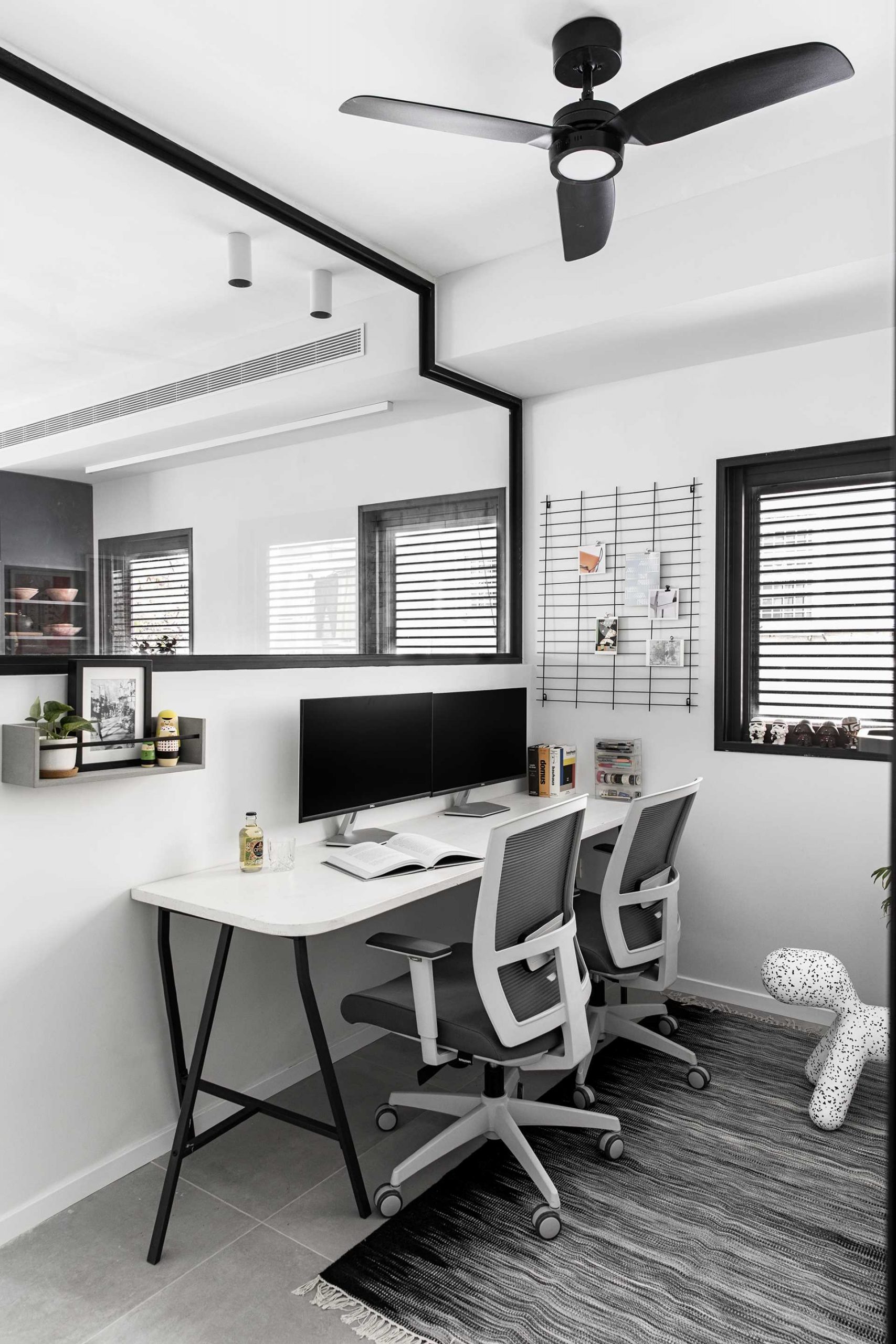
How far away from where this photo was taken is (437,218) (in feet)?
9.73

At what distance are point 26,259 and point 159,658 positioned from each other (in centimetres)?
105

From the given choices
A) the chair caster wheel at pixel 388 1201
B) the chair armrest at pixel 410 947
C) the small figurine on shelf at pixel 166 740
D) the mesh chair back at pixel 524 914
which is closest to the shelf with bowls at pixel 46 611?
the small figurine on shelf at pixel 166 740

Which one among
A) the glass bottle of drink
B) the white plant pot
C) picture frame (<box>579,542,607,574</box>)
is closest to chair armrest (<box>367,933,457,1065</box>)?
the glass bottle of drink

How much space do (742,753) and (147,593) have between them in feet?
7.40

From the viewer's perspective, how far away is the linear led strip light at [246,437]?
92.8 inches

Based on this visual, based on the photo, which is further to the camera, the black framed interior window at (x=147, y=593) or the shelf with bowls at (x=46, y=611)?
the black framed interior window at (x=147, y=593)

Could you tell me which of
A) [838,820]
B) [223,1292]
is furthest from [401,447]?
[223,1292]

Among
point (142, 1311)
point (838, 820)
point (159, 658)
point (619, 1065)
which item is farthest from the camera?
point (838, 820)

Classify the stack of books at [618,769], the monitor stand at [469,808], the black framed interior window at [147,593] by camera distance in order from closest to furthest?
1. the black framed interior window at [147,593]
2. the monitor stand at [469,808]
3. the stack of books at [618,769]

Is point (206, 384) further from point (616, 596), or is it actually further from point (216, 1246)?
point (216, 1246)

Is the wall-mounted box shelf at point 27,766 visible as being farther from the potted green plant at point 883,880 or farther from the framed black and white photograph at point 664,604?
the potted green plant at point 883,880

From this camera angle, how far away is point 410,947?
82.4 inches

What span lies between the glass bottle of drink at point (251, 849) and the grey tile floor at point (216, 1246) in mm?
756

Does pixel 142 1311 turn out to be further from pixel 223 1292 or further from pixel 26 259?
pixel 26 259
